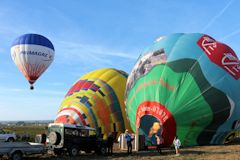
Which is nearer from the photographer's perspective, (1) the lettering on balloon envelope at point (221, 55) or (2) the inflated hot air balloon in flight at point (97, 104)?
(1) the lettering on balloon envelope at point (221, 55)

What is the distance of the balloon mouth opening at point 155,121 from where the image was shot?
17.4 metres

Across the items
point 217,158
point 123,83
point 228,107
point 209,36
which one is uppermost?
point 209,36

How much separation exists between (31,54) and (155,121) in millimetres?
11732

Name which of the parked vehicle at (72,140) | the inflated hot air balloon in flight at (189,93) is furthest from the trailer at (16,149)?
the inflated hot air balloon in flight at (189,93)

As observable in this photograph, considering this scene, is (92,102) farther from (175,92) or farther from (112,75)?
(175,92)

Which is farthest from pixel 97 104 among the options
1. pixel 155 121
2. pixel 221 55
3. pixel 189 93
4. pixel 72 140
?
pixel 221 55

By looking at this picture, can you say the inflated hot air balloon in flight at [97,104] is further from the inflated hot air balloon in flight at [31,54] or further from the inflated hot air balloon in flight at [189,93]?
the inflated hot air balloon in flight at [189,93]

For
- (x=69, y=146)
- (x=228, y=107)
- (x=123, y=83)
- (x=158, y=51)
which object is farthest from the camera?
(x=123, y=83)

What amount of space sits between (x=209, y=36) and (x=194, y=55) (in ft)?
8.34

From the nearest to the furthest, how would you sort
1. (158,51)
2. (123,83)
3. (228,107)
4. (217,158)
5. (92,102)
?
(217,158) < (228,107) < (158,51) < (92,102) < (123,83)

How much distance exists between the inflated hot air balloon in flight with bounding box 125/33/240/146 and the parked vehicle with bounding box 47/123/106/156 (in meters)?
2.73

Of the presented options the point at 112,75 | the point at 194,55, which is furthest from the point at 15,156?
the point at 112,75

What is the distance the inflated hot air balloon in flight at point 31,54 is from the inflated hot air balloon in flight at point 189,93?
9579 mm

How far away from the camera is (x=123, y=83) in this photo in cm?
2541
